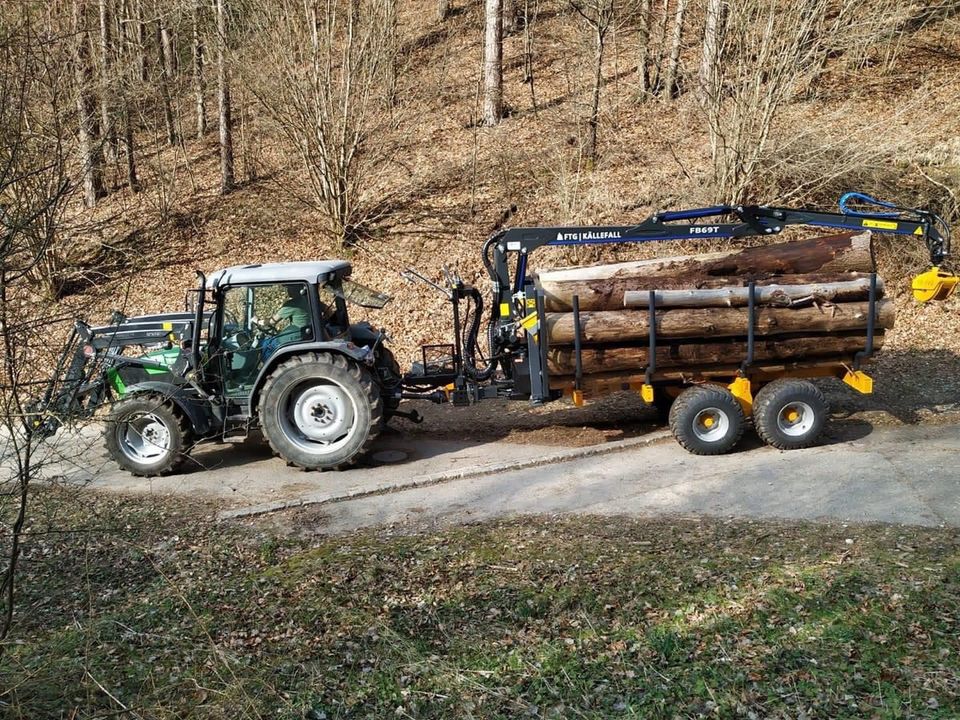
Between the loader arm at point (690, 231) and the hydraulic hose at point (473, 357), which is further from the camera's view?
the hydraulic hose at point (473, 357)

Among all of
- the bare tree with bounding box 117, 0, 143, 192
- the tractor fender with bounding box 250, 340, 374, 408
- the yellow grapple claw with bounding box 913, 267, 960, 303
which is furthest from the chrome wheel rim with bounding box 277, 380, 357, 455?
the bare tree with bounding box 117, 0, 143, 192

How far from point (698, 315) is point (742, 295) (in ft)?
1.74

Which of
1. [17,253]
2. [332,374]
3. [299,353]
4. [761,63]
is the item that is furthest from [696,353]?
[761,63]

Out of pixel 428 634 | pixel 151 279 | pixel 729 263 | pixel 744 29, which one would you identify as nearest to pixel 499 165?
pixel 744 29

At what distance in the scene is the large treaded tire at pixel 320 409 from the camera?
8.27 m

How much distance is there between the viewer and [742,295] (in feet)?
27.8

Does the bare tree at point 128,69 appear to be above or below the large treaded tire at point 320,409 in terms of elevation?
above

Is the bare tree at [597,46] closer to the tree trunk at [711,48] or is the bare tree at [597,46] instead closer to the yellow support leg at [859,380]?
the tree trunk at [711,48]

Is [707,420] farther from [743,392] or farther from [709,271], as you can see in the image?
[709,271]

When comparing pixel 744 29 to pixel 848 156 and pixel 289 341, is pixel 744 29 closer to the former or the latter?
pixel 848 156

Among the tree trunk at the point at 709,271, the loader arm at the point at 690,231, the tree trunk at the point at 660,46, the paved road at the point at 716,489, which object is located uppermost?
the tree trunk at the point at 660,46

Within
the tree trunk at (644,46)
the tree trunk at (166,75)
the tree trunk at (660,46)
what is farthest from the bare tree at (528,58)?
the tree trunk at (166,75)

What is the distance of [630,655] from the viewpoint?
468 cm

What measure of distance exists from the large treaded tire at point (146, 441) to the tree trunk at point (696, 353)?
13.1 ft
